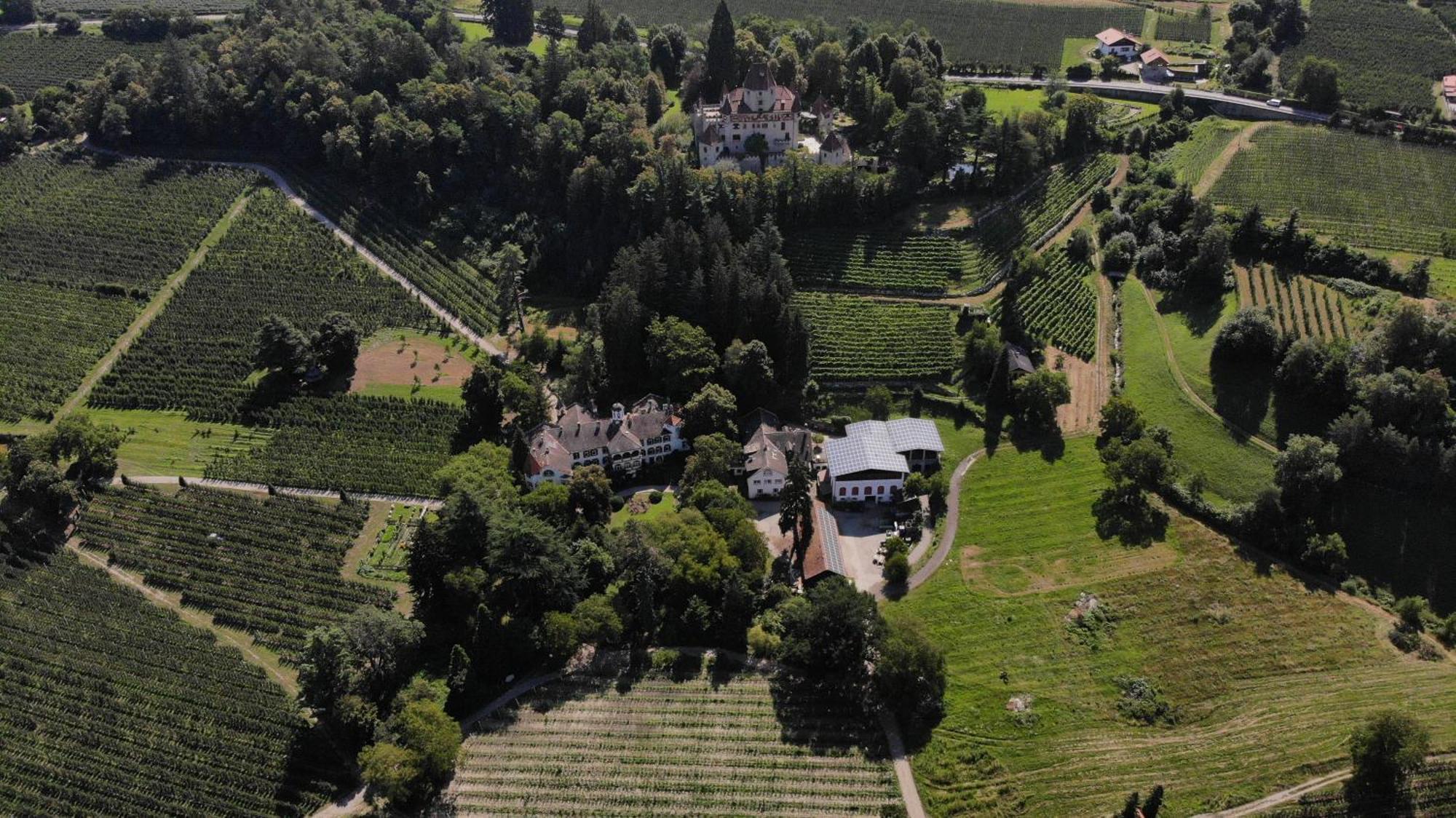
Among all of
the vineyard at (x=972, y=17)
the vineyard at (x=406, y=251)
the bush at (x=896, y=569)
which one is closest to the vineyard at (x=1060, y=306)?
the bush at (x=896, y=569)

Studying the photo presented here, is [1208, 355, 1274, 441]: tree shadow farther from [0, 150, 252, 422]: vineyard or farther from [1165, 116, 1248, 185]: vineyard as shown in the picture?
[0, 150, 252, 422]: vineyard

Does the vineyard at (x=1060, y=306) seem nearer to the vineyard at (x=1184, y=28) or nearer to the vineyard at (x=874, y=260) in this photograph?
the vineyard at (x=874, y=260)

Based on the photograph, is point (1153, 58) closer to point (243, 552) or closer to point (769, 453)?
point (769, 453)

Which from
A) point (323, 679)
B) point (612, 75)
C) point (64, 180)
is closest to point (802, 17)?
point (612, 75)

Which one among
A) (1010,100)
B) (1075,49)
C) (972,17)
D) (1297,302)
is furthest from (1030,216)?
(972,17)


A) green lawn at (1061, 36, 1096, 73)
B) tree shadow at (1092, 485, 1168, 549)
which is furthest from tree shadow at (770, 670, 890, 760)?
green lawn at (1061, 36, 1096, 73)

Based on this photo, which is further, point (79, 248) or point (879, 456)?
point (79, 248)
